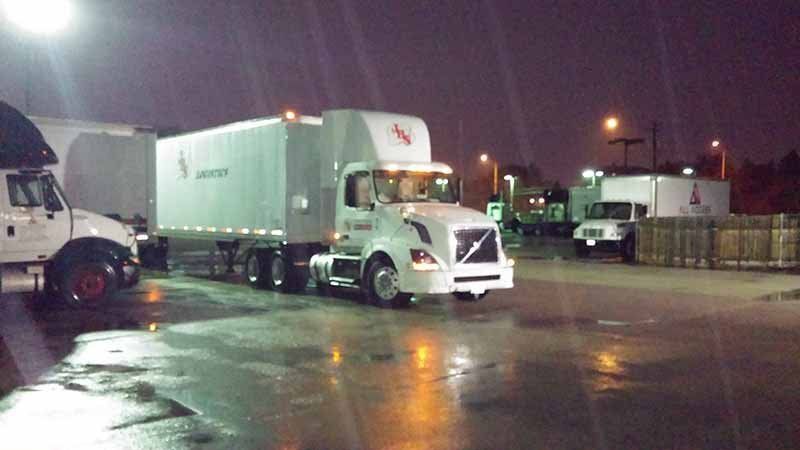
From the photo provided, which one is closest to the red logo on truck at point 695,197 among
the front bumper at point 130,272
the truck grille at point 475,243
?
the truck grille at point 475,243

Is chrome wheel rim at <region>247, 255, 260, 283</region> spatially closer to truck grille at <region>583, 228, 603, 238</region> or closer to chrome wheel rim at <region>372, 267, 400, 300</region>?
chrome wheel rim at <region>372, 267, 400, 300</region>

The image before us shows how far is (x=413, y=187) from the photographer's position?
640 inches

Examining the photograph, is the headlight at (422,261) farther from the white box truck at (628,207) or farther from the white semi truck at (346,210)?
the white box truck at (628,207)

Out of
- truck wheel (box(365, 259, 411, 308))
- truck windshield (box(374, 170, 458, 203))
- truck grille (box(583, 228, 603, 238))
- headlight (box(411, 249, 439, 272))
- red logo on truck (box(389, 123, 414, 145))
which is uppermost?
red logo on truck (box(389, 123, 414, 145))

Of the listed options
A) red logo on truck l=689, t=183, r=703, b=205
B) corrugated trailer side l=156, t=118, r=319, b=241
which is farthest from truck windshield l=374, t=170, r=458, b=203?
red logo on truck l=689, t=183, r=703, b=205

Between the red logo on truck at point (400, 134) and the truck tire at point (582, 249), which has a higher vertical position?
the red logo on truck at point (400, 134)

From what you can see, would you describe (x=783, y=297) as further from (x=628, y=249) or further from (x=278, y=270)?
(x=278, y=270)

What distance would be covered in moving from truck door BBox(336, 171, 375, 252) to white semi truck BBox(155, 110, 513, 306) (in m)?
0.02

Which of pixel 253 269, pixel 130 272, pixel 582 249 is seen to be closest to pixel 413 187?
pixel 253 269

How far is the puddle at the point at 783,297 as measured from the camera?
18469 mm

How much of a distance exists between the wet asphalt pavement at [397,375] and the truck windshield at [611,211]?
14.0m

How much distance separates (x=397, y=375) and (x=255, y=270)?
33.2 feet

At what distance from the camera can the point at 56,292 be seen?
49.2 ft

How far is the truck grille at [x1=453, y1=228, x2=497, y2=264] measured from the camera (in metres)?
14.9
